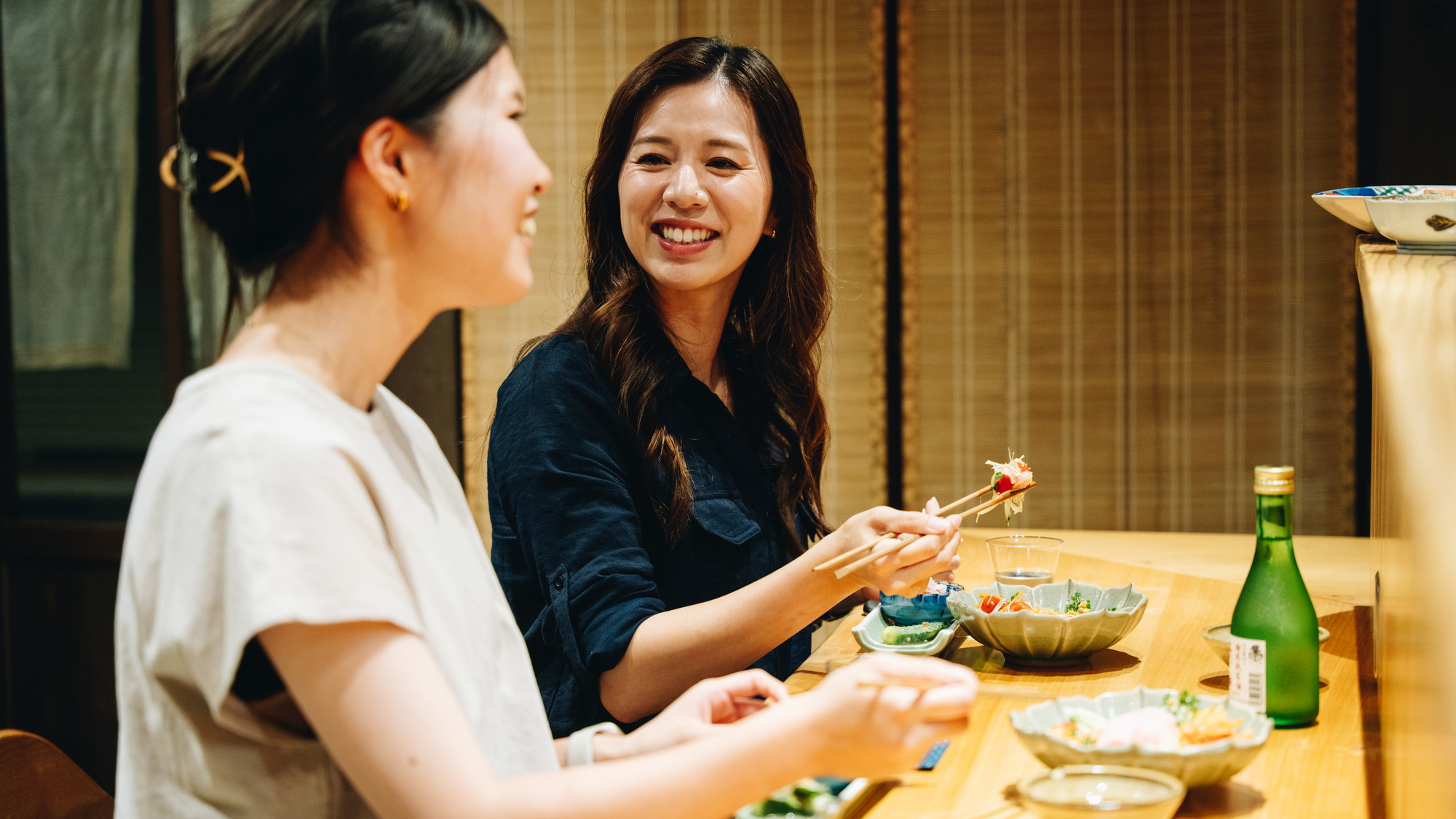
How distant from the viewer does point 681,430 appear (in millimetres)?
1931

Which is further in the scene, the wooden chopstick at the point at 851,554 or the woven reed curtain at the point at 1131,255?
the woven reed curtain at the point at 1131,255

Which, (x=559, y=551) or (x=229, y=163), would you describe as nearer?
(x=229, y=163)

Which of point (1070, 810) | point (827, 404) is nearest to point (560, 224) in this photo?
point (827, 404)

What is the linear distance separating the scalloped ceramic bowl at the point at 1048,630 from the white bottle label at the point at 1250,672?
0.25 metres

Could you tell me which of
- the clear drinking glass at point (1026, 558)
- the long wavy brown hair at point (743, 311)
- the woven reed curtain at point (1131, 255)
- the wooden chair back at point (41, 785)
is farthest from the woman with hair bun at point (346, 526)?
the woven reed curtain at point (1131, 255)

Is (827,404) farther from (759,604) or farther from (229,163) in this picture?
(229,163)

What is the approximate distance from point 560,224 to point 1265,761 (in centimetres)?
290

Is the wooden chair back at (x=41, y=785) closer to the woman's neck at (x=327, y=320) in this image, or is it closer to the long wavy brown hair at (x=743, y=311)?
the woman's neck at (x=327, y=320)

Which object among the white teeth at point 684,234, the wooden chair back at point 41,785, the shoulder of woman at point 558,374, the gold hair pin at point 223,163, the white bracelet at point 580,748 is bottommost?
the wooden chair back at point 41,785

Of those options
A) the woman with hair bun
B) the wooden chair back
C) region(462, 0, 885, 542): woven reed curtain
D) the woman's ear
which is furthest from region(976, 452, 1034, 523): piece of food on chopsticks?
region(462, 0, 885, 542): woven reed curtain

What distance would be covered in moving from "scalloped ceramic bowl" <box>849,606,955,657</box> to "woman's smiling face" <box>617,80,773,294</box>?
0.59 meters

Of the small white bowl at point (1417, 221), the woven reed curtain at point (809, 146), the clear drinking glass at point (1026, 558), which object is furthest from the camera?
the woven reed curtain at point (809, 146)

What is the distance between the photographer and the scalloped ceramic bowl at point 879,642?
1.64m

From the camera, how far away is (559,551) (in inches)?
65.7
